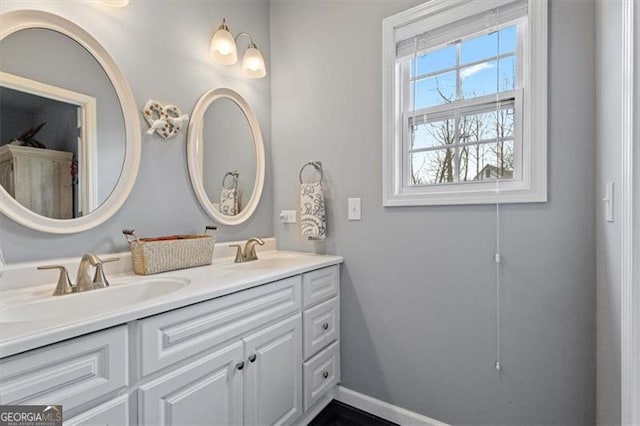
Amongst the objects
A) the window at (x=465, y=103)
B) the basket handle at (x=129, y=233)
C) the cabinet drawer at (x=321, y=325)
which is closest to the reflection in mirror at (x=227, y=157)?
the basket handle at (x=129, y=233)

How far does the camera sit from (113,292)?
1.23m

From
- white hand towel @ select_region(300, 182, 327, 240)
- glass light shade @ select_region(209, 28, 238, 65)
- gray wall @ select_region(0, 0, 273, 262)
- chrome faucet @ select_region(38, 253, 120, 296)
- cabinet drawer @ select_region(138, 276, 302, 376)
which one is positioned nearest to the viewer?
cabinet drawer @ select_region(138, 276, 302, 376)

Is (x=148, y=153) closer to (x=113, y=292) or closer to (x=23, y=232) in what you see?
(x=23, y=232)

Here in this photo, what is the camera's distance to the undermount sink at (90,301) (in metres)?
0.99

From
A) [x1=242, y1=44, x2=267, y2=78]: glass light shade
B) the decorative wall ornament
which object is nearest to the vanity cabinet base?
the decorative wall ornament

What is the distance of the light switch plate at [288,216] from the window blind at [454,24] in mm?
1161

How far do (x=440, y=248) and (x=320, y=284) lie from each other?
670 millimetres

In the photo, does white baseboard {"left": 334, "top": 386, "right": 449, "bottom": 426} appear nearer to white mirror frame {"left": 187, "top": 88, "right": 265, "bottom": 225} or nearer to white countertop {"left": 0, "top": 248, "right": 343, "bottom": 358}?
white countertop {"left": 0, "top": 248, "right": 343, "bottom": 358}

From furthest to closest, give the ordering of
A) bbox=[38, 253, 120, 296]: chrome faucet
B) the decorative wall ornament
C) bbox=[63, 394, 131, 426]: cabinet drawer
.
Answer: the decorative wall ornament
bbox=[38, 253, 120, 296]: chrome faucet
bbox=[63, 394, 131, 426]: cabinet drawer

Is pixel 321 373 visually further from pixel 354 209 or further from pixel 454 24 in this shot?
pixel 454 24

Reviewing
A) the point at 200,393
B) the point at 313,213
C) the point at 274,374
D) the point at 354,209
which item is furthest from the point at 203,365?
the point at 354,209

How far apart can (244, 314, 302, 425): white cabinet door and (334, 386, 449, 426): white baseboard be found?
1.37ft

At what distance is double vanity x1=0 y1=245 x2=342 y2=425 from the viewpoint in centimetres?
78

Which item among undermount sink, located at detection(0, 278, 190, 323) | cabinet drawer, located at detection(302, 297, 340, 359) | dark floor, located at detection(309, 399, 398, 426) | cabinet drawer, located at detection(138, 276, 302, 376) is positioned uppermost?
undermount sink, located at detection(0, 278, 190, 323)
